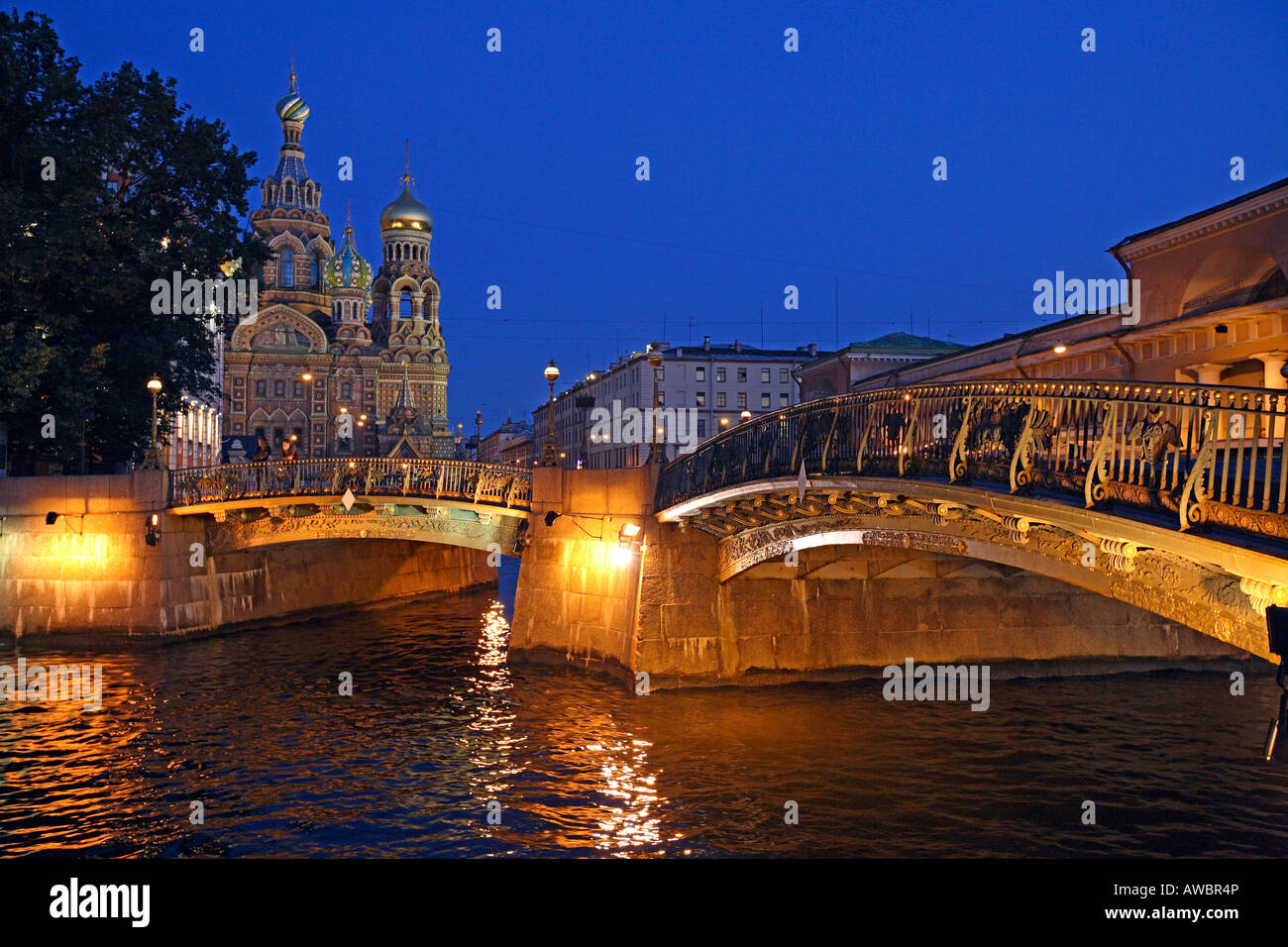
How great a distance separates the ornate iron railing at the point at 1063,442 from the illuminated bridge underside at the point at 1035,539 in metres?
0.27

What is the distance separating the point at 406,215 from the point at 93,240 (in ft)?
433

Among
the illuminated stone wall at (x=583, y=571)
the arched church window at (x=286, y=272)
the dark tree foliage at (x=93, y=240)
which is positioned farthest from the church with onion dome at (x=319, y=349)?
the illuminated stone wall at (x=583, y=571)

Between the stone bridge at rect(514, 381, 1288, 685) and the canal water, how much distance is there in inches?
40.7

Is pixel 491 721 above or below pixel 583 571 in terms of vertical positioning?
below

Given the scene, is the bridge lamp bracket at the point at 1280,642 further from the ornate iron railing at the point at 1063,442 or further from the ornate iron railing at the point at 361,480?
the ornate iron railing at the point at 361,480

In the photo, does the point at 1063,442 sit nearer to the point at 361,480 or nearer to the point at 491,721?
the point at 491,721

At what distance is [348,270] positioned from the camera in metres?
137

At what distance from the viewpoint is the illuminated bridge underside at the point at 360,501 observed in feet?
84.2

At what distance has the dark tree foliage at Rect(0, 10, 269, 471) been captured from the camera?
29328mm

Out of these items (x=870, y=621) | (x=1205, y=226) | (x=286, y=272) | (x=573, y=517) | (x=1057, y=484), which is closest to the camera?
(x=1057, y=484)

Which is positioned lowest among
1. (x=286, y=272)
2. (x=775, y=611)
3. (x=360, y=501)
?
(x=775, y=611)

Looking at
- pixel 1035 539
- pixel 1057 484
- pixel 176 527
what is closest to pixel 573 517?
pixel 176 527

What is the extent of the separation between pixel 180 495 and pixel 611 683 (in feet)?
46.2
